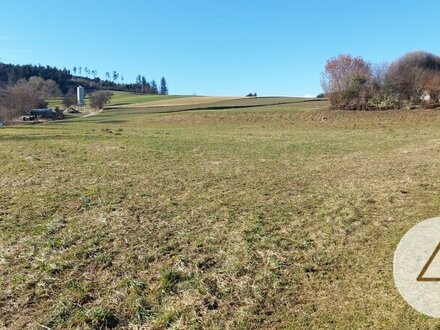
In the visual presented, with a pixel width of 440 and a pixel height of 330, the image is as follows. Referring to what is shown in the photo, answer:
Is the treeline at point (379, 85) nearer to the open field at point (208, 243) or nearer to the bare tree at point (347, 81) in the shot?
the bare tree at point (347, 81)

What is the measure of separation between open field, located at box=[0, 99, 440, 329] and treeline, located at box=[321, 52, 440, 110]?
26616mm

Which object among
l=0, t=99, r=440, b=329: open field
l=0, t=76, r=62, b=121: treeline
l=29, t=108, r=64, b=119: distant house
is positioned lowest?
l=0, t=99, r=440, b=329: open field

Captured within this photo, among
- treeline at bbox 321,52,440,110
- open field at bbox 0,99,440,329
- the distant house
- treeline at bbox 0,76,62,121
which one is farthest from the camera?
treeline at bbox 0,76,62,121

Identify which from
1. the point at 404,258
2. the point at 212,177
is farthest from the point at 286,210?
the point at 212,177

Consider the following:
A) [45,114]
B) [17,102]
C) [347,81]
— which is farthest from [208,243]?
[17,102]

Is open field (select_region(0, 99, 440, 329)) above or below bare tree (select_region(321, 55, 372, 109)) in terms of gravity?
below

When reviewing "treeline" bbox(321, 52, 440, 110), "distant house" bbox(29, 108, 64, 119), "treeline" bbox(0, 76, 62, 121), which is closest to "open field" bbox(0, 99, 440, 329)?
"treeline" bbox(321, 52, 440, 110)

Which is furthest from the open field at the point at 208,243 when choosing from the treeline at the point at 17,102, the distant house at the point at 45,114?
the treeline at the point at 17,102

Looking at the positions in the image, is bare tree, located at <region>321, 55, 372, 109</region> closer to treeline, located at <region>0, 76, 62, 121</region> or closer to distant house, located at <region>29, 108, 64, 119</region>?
distant house, located at <region>29, 108, 64, 119</region>

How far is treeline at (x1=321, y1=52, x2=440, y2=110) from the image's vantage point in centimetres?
3525

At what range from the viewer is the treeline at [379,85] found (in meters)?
35.2

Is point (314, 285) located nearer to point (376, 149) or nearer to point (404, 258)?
point (404, 258)

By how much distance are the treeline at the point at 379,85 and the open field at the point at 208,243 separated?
2662 centimetres

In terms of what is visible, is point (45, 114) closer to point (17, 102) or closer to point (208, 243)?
point (17, 102)
